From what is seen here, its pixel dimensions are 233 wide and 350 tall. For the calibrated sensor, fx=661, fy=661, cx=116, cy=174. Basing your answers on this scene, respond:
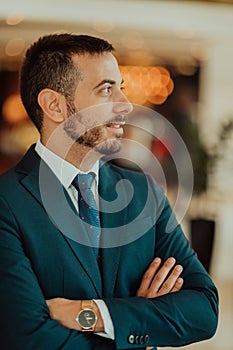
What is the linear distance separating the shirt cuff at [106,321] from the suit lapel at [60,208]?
6 centimetres

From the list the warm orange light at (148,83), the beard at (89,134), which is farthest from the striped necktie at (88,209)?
the warm orange light at (148,83)

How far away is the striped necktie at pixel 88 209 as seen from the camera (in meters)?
1.88

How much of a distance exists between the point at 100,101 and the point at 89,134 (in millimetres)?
96

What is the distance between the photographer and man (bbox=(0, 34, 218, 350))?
1749 mm

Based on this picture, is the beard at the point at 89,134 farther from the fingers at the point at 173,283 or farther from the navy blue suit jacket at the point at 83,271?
the fingers at the point at 173,283

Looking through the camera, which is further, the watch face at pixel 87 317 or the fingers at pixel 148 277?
the fingers at pixel 148 277

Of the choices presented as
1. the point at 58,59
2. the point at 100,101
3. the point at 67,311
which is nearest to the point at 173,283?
the point at 67,311

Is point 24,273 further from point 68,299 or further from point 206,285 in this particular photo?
point 206,285

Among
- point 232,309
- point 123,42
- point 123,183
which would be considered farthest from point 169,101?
point 123,183

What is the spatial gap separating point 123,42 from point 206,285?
8.62m

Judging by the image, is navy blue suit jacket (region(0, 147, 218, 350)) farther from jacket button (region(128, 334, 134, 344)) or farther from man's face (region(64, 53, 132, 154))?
man's face (region(64, 53, 132, 154))

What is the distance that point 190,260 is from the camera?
1996 mm

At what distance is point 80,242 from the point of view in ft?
6.00

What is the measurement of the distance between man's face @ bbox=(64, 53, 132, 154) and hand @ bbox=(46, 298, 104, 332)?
0.42 metres
